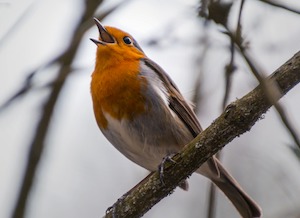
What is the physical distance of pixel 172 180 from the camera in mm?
3568

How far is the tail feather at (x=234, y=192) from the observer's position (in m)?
4.56

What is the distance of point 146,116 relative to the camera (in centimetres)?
443

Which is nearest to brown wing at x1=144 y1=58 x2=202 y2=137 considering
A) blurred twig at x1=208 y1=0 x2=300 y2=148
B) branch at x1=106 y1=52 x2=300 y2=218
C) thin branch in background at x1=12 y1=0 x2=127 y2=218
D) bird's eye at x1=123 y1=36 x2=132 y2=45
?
bird's eye at x1=123 y1=36 x2=132 y2=45

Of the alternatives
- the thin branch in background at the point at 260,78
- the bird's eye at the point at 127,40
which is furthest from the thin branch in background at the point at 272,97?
the bird's eye at the point at 127,40

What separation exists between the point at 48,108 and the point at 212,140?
0.88 m

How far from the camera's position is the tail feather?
4562mm

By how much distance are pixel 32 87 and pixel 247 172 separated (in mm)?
3886

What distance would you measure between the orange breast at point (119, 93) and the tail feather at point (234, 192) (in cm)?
70

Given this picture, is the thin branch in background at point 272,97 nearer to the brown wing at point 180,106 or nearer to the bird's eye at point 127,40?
the brown wing at point 180,106

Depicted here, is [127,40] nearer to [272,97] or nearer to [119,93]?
[119,93]

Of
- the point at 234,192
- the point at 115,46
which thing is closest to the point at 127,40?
the point at 115,46

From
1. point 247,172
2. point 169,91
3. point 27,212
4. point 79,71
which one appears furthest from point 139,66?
point 247,172

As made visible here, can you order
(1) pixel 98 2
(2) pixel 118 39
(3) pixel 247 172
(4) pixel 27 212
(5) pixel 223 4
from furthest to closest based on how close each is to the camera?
1. (3) pixel 247 172
2. (2) pixel 118 39
3. (1) pixel 98 2
4. (4) pixel 27 212
5. (5) pixel 223 4

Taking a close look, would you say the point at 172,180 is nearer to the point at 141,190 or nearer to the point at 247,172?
the point at 141,190
